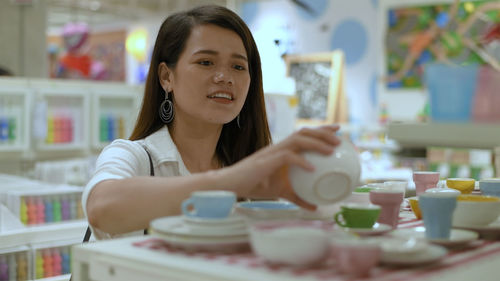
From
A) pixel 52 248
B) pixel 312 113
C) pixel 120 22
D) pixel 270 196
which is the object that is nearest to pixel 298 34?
pixel 312 113

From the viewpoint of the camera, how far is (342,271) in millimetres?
1116

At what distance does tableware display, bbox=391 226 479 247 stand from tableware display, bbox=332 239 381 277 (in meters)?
0.31

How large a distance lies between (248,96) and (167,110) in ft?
1.17

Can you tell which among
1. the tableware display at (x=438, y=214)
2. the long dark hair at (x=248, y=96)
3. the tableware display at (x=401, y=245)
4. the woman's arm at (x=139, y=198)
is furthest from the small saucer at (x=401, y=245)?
the long dark hair at (x=248, y=96)

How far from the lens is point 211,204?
1.35 m

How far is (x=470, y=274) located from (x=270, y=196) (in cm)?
58

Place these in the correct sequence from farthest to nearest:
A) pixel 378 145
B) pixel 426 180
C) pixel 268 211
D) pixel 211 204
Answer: pixel 378 145
pixel 426 180
pixel 268 211
pixel 211 204

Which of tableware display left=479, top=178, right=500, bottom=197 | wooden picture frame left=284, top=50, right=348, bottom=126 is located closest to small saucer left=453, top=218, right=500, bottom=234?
tableware display left=479, top=178, right=500, bottom=197

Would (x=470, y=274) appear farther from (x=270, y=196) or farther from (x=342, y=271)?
(x=270, y=196)

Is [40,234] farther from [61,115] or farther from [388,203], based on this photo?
[61,115]

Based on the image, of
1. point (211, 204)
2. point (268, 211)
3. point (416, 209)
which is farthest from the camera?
point (416, 209)

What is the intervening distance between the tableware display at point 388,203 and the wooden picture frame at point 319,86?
787 centimetres

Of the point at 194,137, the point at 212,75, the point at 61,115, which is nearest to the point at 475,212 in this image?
the point at 212,75

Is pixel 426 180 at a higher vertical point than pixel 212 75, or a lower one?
lower
